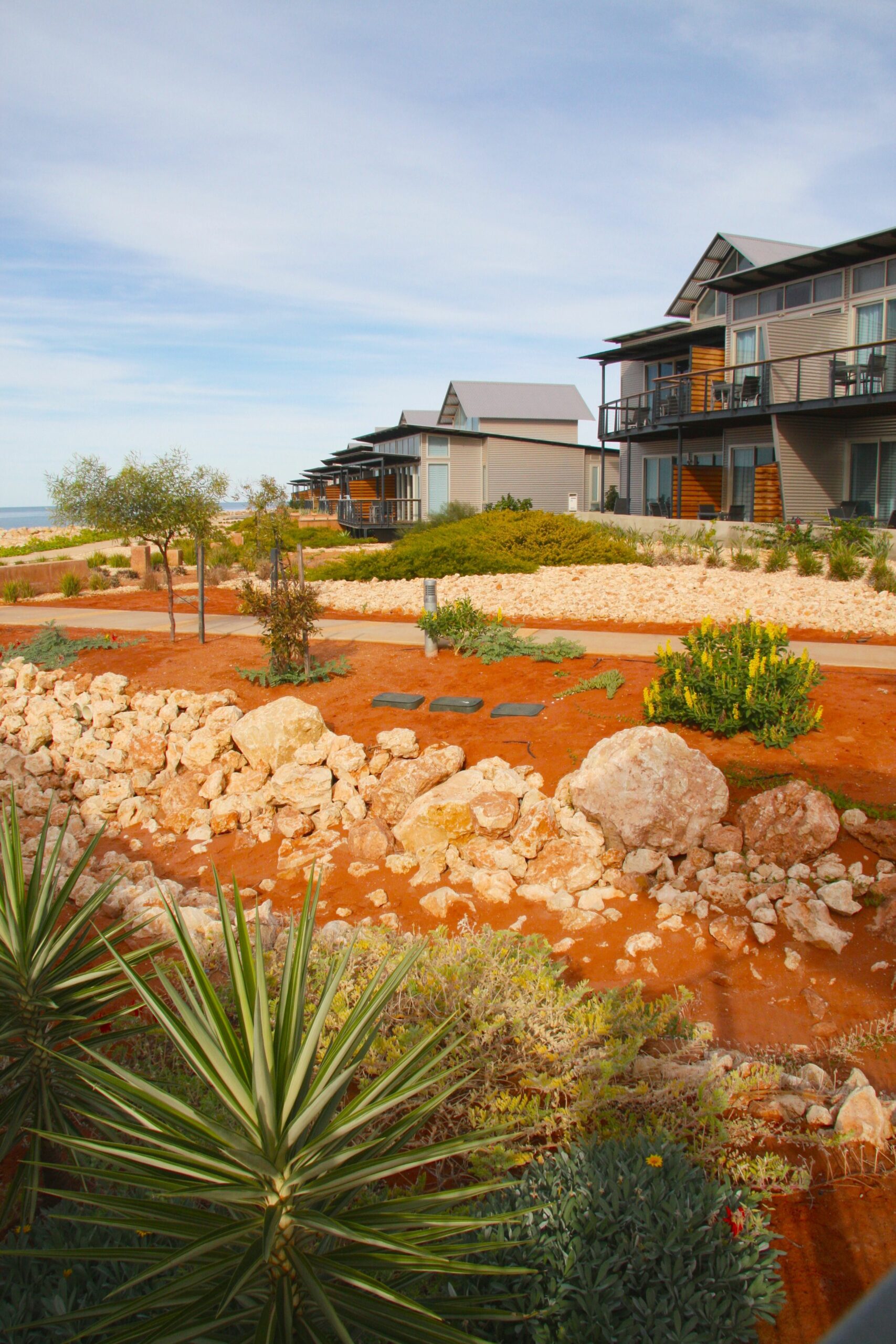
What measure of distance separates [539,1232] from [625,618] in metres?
11.5

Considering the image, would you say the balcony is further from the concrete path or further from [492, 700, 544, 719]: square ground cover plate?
[492, 700, 544, 719]: square ground cover plate

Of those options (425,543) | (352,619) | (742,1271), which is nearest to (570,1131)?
(742,1271)

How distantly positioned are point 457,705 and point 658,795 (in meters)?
3.22

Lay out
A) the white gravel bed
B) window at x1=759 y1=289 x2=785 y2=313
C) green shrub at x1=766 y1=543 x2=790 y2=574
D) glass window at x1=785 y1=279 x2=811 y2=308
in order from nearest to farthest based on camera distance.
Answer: the white gravel bed, green shrub at x1=766 y1=543 x2=790 y2=574, glass window at x1=785 y1=279 x2=811 y2=308, window at x1=759 y1=289 x2=785 y2=313

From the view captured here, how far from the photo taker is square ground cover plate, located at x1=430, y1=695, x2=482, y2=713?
9.28 meters

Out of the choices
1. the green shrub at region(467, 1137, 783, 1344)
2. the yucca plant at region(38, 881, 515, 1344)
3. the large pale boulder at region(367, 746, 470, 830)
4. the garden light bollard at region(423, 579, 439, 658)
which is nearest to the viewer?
the yucca plant at region(38, 881, 515, 1344)

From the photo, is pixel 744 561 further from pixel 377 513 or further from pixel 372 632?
pixel 377 513

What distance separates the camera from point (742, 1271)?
262cm

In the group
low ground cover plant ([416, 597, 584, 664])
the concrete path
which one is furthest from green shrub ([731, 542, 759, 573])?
low ground cover plant ([416, 597, 584, 664])

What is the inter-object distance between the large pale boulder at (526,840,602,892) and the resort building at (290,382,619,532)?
28.6 metres

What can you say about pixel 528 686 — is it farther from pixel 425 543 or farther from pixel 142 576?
pixel 142 576

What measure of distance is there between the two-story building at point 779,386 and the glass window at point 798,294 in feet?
0.13

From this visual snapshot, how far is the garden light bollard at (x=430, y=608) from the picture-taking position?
11.3 meters

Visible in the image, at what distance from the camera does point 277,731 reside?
28.1ft
